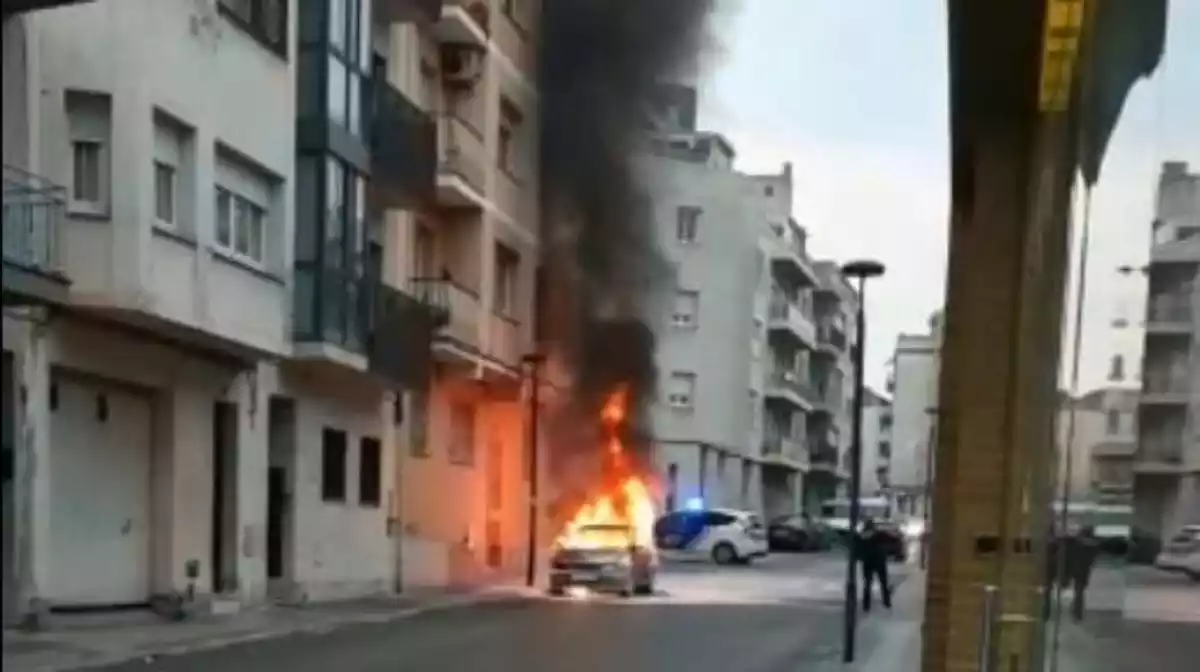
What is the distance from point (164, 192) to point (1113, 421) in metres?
10.6

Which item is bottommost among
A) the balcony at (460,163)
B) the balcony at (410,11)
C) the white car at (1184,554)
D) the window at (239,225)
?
the white car at (1184,554)

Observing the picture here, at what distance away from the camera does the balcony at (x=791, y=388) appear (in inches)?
1374

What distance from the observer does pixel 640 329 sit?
1569 centimetres

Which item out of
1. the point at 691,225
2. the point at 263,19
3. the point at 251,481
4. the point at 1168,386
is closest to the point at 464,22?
the point at 263,19

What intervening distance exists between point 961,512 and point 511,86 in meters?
5.19

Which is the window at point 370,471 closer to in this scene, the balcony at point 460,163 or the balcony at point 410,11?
the balcony at point 460,163

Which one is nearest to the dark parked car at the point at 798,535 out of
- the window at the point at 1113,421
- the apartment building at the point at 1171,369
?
the window at the point at 1113,421

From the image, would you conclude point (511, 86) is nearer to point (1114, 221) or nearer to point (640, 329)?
point (640, 329)

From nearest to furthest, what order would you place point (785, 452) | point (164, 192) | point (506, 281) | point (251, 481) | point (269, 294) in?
point (164, 192) < point (269, 294) < point (251, 481) < point (506, 281) < point (785, 452)

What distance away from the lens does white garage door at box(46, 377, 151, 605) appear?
42.3 ft

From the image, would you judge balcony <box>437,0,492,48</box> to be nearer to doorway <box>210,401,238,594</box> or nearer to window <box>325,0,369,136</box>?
window <box>325,0,369,136</box>

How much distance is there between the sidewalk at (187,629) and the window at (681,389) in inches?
347

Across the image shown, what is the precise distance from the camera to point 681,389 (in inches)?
1139

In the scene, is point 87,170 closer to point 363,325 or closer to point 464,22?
point 363,325
